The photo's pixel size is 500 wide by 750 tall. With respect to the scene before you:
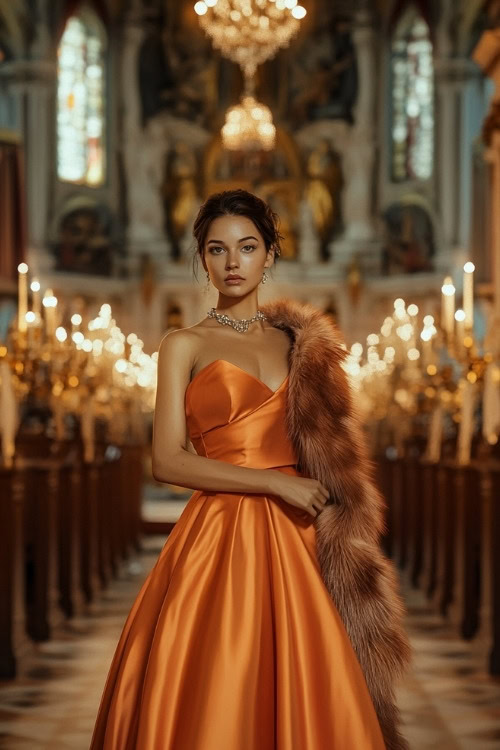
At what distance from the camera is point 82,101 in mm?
29234

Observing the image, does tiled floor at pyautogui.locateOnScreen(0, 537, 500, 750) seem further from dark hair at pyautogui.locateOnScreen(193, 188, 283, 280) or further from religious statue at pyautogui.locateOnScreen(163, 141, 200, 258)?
religious statue at pyautogui.locateOnScreen(163, 141, 200, 258)

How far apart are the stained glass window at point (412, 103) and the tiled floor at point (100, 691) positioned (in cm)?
2036

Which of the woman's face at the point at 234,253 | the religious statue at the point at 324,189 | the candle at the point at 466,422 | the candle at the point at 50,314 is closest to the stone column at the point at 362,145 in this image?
the religious statue at the point at 324,189

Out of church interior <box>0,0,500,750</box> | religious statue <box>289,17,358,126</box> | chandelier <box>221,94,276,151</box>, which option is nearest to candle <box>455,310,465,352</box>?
church interior <box>0,0,500,750</box>

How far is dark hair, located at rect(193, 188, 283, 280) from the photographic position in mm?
2998

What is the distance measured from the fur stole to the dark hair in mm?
298

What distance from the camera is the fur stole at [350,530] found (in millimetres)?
2918

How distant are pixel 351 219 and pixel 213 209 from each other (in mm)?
26468

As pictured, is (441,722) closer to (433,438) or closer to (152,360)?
(433,438)

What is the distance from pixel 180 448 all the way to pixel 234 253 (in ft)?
1.48

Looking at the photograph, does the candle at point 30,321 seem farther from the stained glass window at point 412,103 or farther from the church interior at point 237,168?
the stained glass window at point 412,103

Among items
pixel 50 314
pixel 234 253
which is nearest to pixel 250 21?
pixel 50 314

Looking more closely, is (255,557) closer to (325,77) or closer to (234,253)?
(234,253)

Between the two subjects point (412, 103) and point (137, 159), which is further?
point (412, 103)
